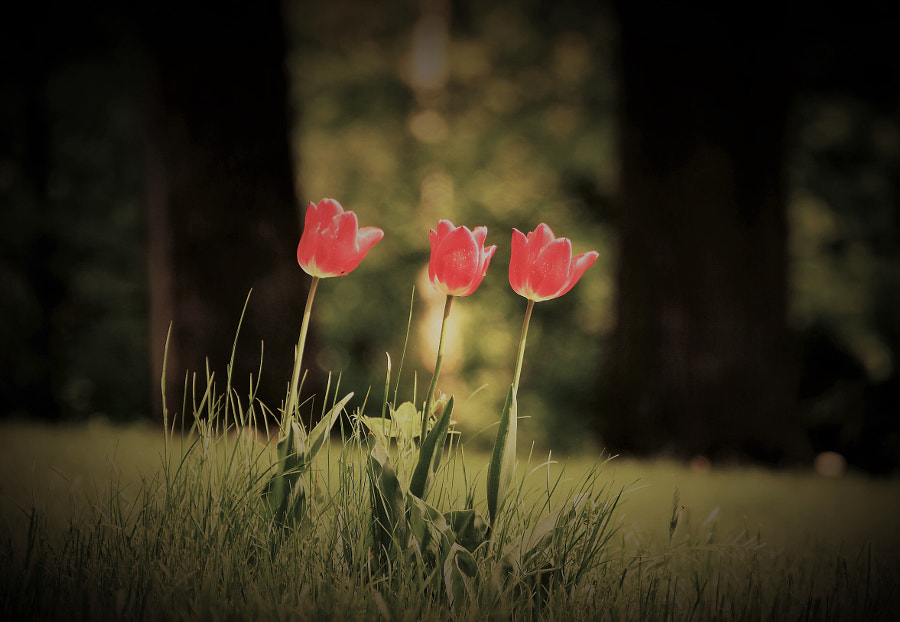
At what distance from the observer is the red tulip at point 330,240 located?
5.65 ft

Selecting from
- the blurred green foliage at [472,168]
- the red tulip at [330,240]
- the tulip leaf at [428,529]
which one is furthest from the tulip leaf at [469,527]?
the blurred green foliage at [472,168]

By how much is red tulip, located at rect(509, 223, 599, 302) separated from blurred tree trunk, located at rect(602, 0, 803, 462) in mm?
3606

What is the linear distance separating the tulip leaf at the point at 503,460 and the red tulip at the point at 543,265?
24 cm

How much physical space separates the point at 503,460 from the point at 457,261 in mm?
460

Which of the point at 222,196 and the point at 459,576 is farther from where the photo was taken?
the point at 222,196

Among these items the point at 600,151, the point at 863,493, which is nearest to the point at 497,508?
the point at 863,493

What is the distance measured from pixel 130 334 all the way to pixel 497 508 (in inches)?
383

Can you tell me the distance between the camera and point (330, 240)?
5.67 feet

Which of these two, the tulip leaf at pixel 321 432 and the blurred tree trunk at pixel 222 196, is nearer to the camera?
the tulip leaf at pixel 321 432

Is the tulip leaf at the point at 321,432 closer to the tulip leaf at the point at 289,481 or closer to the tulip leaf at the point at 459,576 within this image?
the tulip leaf at the point at 289,481

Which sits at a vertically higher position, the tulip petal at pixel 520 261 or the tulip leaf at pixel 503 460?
the tulip petal at pixel 520 261

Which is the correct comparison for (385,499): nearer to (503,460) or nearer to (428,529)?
(428,529)

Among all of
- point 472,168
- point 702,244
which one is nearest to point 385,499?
point 702,244

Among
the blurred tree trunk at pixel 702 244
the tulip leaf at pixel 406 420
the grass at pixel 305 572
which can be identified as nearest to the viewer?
the grass at pixel 305 572
